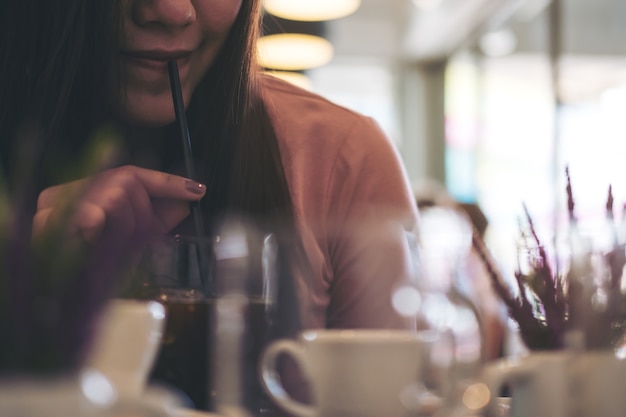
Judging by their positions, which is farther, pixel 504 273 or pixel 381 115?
pixel 381 115

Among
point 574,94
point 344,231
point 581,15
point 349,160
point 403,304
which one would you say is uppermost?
point 581,15

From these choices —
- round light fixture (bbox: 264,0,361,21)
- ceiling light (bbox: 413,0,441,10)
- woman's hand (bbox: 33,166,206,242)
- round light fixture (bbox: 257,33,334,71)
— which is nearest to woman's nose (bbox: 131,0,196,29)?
woman's hand (bbox: 33,166,206,242)

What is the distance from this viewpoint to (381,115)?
8883mm

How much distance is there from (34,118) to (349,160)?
1.80 feet

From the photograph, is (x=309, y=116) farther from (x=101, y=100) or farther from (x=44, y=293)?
(x=44, y=293)

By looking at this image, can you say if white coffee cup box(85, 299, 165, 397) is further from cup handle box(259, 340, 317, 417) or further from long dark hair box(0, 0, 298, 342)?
long dark hair box(0, 0, 298, 342)

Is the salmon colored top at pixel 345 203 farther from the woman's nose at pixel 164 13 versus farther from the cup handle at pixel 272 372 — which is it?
the cup handle at pixel 272 372

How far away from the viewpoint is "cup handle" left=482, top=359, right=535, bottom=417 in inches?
28.9

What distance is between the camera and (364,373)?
732 millimetres

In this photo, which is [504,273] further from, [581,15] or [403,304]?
[581,15]

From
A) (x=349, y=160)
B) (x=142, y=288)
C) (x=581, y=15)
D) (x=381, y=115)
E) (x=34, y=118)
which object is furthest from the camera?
(x=381, y=115)

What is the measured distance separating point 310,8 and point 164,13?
3189mm

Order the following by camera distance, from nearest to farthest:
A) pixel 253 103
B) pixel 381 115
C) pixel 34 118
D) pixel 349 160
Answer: pixel 34 118, pixel 253 103, pixel 349 160, pixel 381 115

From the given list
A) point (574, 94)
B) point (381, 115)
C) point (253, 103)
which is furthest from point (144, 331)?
point (381, 115)
